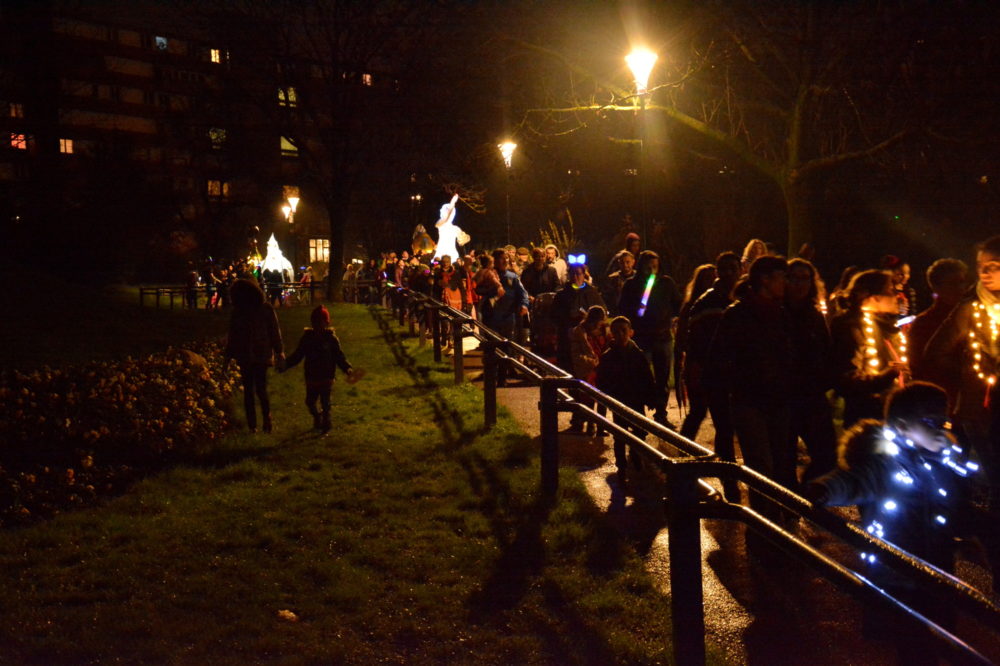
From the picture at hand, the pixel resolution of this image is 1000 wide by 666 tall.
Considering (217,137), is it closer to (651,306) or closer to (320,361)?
(320,361)

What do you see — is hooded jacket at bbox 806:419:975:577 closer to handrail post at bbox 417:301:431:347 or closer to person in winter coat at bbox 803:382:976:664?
person in winter coat at bbox 803:382:976:664

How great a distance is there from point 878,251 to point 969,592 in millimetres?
26141

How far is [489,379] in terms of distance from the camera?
988cm

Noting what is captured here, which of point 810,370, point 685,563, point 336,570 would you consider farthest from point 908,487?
point 336,570

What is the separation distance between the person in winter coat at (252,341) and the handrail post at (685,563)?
278 inches

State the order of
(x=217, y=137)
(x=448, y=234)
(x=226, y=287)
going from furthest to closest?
(x=217, y=137) → (x=226, y=287) → (x=448, y=234)

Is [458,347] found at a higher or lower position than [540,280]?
lower

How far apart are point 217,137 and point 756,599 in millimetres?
64283

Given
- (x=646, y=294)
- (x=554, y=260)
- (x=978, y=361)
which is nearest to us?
(x=978, y=361)

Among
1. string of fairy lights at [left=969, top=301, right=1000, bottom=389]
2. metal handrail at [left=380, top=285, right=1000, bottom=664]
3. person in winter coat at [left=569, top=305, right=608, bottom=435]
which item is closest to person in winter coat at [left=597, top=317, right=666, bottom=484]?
person in winter coat at [left=569, top=305, right=608, bottom=435]

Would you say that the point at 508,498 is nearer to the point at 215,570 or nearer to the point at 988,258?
the point at 215,570

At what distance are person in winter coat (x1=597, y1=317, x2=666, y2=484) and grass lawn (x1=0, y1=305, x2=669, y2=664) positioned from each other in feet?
2.77

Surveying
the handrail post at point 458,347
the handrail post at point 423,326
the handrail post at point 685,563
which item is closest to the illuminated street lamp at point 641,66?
the handrail post at point 458,347

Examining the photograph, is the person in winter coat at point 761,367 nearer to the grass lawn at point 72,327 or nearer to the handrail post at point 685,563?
the handrail post at point 685,563
